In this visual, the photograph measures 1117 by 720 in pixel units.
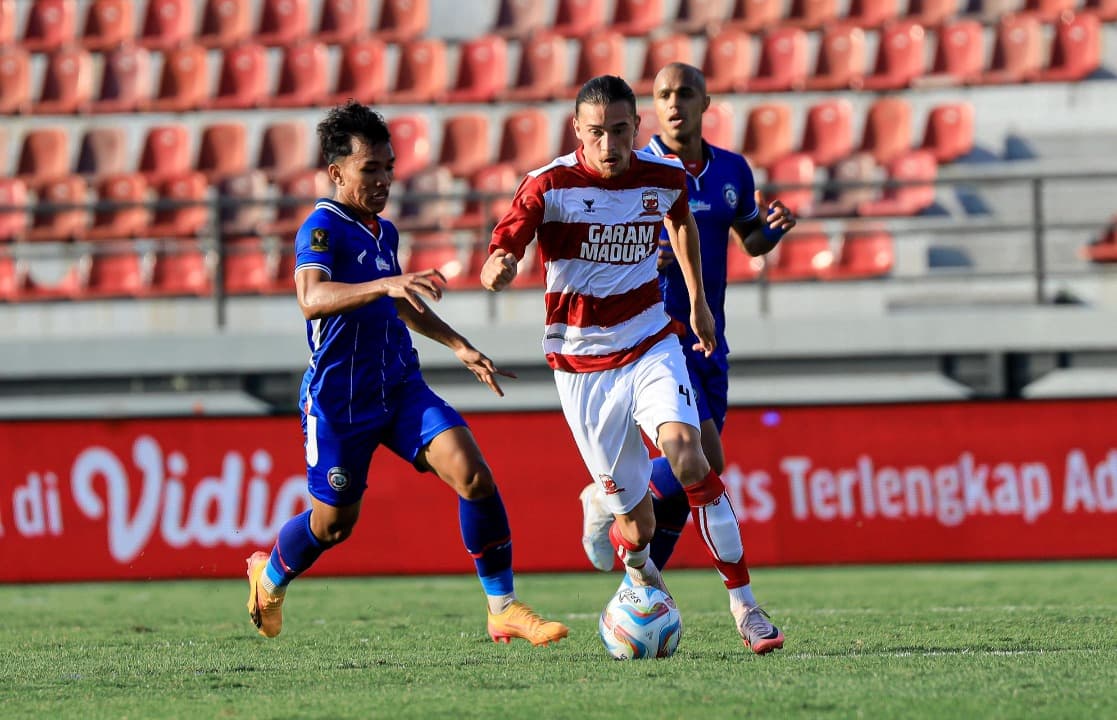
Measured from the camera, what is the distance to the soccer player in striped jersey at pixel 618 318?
18.5ft

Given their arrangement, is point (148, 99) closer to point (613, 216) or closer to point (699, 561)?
point (699, 561)

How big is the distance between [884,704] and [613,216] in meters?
2.14

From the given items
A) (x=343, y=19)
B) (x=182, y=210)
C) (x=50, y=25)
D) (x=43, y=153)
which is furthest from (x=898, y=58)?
(x=50, y=25)

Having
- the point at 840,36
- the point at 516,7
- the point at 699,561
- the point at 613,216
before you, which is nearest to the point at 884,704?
the point at 613,216

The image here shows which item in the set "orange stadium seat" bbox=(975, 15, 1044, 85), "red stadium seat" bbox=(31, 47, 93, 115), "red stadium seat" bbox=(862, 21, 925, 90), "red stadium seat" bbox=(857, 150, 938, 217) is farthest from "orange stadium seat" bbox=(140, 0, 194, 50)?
"orange stadium seat" bbox=(975, 15, 1044, 85)

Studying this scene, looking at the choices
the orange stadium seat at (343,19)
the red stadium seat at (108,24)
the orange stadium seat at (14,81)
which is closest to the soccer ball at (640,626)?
the orange stadium seat at (343,19)

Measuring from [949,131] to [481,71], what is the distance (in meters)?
5.03

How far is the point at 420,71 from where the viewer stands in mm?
17500

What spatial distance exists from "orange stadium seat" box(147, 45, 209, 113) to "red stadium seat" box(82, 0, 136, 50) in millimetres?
868

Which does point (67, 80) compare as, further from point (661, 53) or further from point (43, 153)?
point (661, 53)

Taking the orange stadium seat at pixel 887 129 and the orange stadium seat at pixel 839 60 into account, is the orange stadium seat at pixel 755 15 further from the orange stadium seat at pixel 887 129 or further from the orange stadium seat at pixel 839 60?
the orange stadium seat at pixel 887 129

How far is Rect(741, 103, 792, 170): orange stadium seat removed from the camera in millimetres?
16141

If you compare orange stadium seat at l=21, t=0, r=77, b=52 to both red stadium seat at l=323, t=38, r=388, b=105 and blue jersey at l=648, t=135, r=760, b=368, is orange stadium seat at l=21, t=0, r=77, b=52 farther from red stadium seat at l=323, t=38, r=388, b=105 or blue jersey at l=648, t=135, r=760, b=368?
blue jersey at l=648, t=135, r=760, b=368

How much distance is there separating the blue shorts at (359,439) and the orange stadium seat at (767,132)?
34.7 feet
